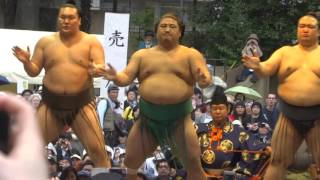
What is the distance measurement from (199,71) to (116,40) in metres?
4.24

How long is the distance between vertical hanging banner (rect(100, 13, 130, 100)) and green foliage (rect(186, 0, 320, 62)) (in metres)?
4.75

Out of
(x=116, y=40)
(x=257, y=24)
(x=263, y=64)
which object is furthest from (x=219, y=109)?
(x=257, y=24)

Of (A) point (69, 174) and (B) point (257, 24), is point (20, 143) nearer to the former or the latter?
(A) point (69, 174)

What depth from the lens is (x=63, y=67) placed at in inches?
157

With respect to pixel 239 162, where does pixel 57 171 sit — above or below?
below

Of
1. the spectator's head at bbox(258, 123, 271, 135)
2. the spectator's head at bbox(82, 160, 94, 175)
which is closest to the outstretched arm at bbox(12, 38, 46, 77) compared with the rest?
the spectator's head at bbox(82, 160, 94, 175)

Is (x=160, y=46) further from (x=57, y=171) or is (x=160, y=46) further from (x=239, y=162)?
(x=57, y=171)

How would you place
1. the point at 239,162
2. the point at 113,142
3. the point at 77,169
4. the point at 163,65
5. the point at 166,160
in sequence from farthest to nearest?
the point at 113,142
the point at 166,160
the point at 77,169
the point at 239,162
the point at 163,65

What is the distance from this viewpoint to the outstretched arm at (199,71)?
3.68 metres

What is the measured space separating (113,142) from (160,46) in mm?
2453

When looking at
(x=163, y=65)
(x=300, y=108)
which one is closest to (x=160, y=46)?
(x=163, y=65)

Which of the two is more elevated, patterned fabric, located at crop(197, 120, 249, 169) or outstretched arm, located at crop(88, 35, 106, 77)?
outstretched arm, located at crop(88, 35, 106, 77)

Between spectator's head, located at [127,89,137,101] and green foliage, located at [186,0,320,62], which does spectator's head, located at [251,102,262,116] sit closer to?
spectator's head, located at [127,89,137,101]

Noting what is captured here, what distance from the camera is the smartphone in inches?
22.1
